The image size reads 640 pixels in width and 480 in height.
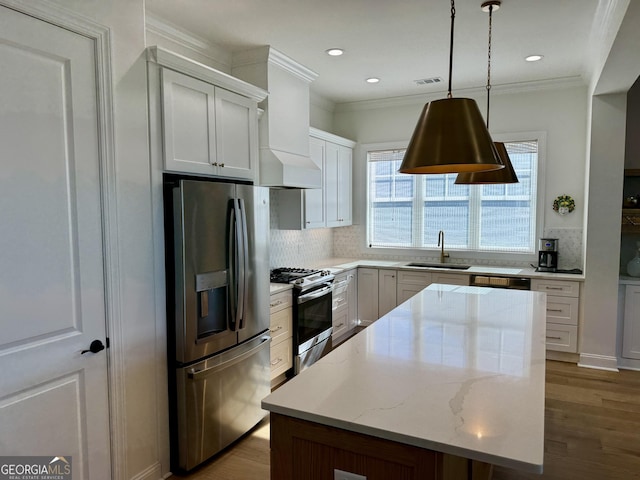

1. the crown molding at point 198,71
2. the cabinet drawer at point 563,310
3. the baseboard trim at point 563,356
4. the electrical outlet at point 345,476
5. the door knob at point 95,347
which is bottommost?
the baseboard trim at point 563,356

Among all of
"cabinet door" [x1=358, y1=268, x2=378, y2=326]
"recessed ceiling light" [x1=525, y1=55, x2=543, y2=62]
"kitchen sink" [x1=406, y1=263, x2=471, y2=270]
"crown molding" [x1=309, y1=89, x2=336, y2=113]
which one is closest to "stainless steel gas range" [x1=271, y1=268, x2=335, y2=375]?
"cabinet door" [x1=358, y1=268, x2=378, y2=326]

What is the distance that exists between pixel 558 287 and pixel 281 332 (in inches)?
109

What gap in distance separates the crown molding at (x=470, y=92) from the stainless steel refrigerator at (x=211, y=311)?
2.96m

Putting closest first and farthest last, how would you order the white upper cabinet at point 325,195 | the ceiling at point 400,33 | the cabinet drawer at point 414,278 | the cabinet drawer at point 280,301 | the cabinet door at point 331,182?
the ceiling at point 400,33, the cabinet drawer at point 280,301, the white upper cabinet at point 325,195, the cabinet drawer at point 414,278, the cabinet door at point 331,182

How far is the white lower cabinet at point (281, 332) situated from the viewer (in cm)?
344

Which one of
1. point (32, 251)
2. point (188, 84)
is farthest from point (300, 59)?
point (32, 251)

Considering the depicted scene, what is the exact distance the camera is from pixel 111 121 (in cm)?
211

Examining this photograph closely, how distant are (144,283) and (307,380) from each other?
120 centimetres

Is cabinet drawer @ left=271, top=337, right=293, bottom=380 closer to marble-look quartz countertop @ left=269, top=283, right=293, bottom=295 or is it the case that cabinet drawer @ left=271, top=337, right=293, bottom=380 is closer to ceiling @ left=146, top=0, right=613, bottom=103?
marble-look quartz countertop @ left=269, top=283, right=293, bottom=295

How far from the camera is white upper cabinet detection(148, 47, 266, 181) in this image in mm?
2377

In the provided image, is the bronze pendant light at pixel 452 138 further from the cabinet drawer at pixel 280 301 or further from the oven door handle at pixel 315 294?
the oven door handle at pixel 315 294

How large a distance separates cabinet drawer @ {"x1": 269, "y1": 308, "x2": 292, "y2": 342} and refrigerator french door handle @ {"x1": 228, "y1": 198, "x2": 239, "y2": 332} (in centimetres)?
67

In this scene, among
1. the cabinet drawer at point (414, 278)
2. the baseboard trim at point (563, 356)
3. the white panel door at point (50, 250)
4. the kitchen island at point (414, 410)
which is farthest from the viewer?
the cabinet drawer at point (414, 278)

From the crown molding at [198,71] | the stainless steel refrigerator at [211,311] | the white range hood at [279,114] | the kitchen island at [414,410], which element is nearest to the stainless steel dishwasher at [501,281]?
the white range hood at [279,114]
